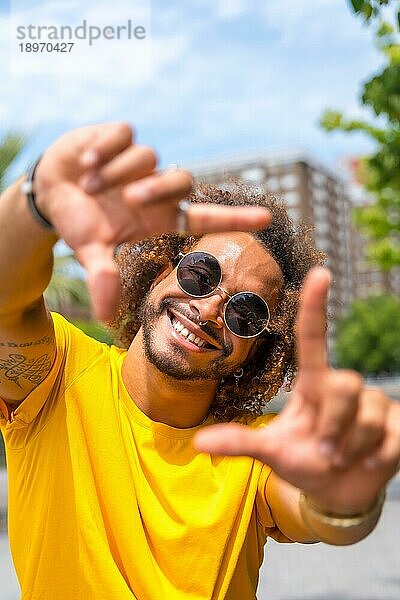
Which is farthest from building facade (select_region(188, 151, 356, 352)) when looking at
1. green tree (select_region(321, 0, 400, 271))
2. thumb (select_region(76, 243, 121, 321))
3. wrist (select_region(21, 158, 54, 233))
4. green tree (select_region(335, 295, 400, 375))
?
thumb (select_region(76, 243, 121, 321))

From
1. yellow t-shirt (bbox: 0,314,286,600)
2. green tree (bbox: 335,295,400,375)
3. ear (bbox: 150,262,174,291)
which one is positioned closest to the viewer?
yellow t-shirt (bbox: 0,314,286,600)

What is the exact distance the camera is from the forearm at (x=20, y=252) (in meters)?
1.38

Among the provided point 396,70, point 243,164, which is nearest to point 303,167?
point 243,164

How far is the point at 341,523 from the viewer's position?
1373 millimetres

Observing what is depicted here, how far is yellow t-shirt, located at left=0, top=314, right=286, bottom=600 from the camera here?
1896mm

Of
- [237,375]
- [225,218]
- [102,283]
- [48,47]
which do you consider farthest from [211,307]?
[48,47]

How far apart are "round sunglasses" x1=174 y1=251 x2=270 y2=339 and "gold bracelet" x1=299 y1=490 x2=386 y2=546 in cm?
64

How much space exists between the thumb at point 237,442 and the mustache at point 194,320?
0.81m

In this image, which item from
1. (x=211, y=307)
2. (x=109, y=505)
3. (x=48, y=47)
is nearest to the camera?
(x=109, y=505)

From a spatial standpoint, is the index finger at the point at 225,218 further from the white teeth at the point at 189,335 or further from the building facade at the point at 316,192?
the building facade at the point at 316,192

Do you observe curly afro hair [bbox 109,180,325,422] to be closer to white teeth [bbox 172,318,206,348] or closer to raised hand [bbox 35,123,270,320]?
white teeth [bbox 172,318,206,348]

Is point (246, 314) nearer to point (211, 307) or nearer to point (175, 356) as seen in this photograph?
point (211, 307)

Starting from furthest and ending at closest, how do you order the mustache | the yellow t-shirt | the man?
the mustache < the yellow t-shirt < the man

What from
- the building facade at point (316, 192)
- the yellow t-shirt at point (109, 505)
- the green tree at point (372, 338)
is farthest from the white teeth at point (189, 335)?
the building facade at point (316, 192)
